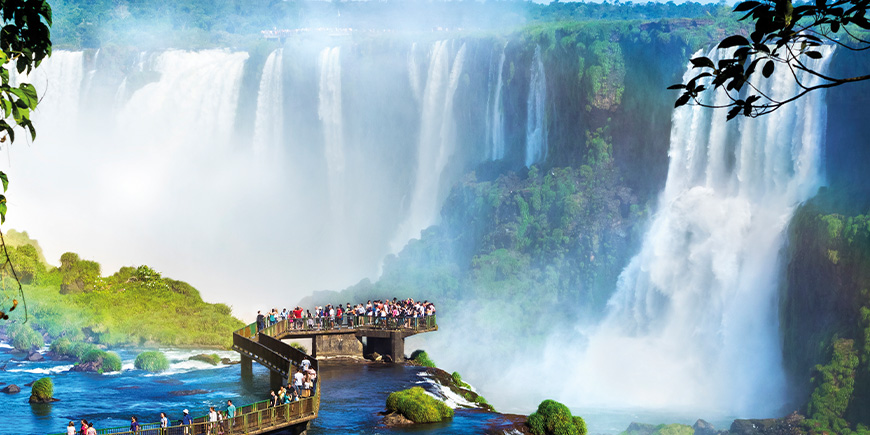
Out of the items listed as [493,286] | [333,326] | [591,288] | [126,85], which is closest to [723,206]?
[591,288]

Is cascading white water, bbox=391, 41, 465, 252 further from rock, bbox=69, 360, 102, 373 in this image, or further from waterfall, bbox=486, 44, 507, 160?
rock, bbox=69, 360, 102, 373

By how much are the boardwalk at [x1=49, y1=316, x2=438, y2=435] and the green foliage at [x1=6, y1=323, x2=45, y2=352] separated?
1311 cm

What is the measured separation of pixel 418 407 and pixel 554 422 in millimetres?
3954

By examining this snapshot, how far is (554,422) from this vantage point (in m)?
29.3

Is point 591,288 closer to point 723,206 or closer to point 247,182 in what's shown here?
point 723,206

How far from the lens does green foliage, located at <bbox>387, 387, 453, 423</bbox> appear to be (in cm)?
3009

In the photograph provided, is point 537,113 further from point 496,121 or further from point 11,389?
point 11,389

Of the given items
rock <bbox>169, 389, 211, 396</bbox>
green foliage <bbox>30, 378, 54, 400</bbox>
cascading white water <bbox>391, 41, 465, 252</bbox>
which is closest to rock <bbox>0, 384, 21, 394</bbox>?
green foliage <bbox>30, 378, 54, 400</bbox>

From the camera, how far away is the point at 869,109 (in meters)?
51.2

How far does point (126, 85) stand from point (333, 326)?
166ft

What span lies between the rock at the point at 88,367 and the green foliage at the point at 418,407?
16171 mm

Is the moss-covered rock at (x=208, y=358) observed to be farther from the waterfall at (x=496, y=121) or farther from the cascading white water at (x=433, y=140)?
the cascading white water at (x=433, y=140)

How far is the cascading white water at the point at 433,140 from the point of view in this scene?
248 ft

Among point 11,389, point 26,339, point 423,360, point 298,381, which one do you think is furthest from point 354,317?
point 26,339
